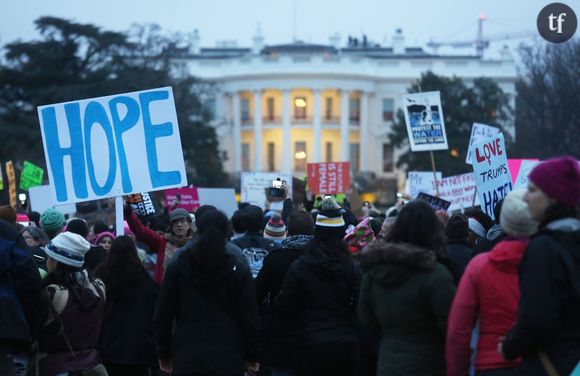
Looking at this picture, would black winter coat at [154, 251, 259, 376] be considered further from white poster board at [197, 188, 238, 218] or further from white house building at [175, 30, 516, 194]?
white house building at [175, 30, 516, 194]

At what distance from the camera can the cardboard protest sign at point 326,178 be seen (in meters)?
18.7

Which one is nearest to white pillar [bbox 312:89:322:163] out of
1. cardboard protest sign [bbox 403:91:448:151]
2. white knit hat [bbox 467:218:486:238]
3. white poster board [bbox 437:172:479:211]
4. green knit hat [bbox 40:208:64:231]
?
white poster board [bbox 437:172:479:211]

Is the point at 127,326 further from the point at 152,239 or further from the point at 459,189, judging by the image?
the point at 459,189

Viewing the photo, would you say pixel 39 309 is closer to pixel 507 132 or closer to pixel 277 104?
pixel 507 132

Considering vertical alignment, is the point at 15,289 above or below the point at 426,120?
above

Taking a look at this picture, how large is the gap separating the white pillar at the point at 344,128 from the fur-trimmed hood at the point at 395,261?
257 feet

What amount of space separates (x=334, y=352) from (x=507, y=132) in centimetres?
5150

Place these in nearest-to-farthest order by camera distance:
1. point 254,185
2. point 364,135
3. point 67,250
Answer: point 67,250, point 254,185, point 364,135

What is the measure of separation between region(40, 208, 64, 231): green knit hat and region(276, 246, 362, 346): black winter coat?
3.26m

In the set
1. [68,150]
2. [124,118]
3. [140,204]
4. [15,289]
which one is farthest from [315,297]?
[140,204]

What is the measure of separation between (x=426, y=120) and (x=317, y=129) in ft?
225

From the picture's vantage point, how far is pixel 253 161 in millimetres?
85125

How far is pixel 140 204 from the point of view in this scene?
30.2ft

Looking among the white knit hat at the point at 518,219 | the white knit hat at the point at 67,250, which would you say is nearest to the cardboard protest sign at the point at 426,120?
the white knit hat at the point at 67,250
